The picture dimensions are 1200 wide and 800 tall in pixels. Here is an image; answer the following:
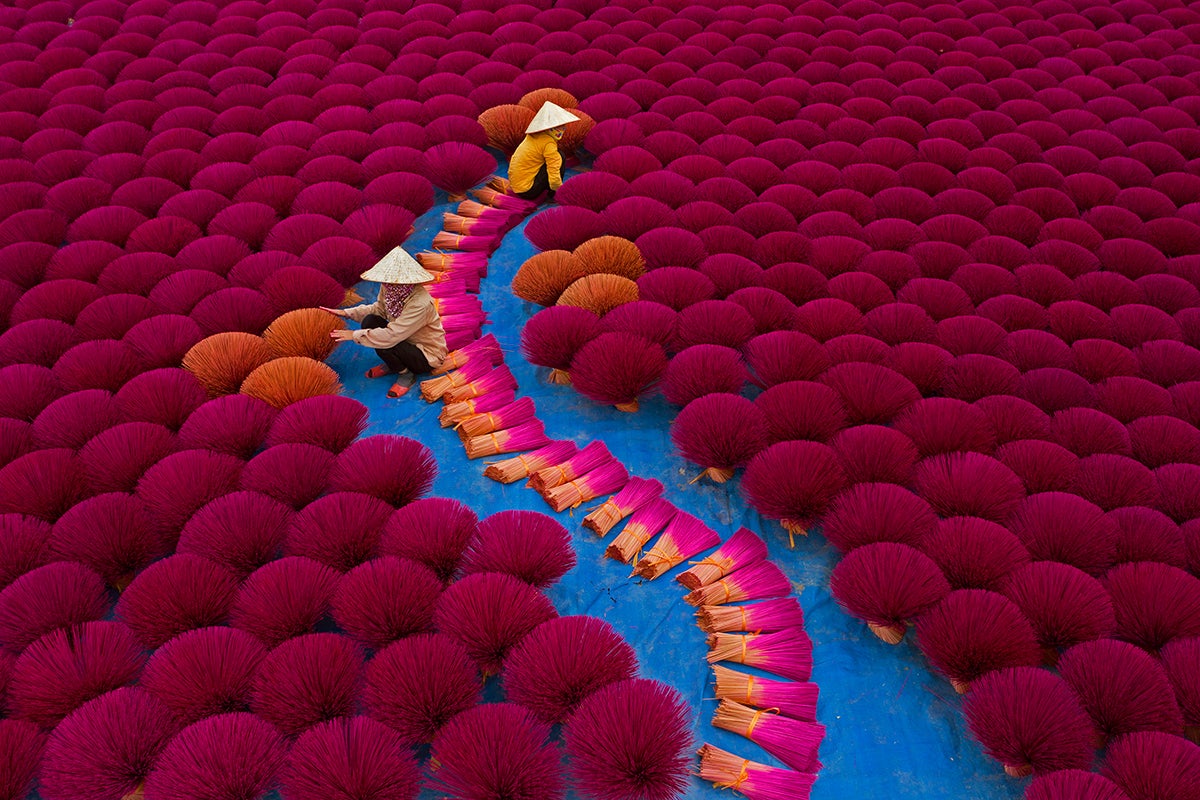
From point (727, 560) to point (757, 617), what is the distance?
6.6 inches

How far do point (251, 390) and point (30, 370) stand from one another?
2.07ft

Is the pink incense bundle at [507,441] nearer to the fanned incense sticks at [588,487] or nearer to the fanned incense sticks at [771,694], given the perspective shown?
the fanned incense sticks at [588,487]

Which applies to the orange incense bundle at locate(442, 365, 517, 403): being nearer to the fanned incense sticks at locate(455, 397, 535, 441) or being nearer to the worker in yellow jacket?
the fanned incense sticks at locate(455, 397, 535, 441)

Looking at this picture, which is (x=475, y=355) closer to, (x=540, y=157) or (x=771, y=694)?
(x=540, y=157)

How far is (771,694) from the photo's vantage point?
1959 mm

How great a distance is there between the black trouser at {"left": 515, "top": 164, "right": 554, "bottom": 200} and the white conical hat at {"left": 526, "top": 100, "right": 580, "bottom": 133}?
0.51ft

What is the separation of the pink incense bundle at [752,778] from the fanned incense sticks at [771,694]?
0.14m

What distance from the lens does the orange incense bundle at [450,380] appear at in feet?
9.07

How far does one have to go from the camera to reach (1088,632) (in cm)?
196

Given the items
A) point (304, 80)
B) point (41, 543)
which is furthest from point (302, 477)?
point (304, 80)

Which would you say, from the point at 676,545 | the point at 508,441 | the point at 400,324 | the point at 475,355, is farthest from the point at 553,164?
the point at 676,545

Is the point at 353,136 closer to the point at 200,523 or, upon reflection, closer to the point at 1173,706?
the point at 200,523

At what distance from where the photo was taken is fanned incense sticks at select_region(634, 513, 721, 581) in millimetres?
2234

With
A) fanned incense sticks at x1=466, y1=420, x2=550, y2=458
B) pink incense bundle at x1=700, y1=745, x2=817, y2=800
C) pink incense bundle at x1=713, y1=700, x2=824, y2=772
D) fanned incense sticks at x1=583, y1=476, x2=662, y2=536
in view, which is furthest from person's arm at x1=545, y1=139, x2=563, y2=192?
pink incense bundle at x1=700, y1=745, x2=817, y2=800
